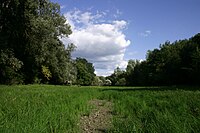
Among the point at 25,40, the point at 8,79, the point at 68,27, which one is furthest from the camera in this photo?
the point at 68,27

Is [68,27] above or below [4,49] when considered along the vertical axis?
above

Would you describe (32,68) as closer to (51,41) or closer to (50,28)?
(51,41)

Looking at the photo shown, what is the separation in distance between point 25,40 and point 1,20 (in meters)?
4.49

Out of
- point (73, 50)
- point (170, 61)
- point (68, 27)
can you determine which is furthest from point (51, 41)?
point (170, 61)

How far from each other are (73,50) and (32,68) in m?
9.36

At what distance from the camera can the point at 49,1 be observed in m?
41.9

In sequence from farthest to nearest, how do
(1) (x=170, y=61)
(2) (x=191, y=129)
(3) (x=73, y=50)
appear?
(1) (x=170, y=61) → (3) (x=73, y=50) → (2) (x=191, y=129)

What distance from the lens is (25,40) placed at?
129ft

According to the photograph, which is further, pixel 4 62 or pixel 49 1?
pixel 49 1

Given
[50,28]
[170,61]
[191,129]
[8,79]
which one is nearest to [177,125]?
[191,129]

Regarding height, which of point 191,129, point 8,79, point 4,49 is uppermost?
point 4,49

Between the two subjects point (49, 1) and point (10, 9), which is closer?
point (10, 9)

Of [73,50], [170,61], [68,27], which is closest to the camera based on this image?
[68,27]

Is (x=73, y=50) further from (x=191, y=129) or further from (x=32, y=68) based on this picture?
(x=191, y=129)
